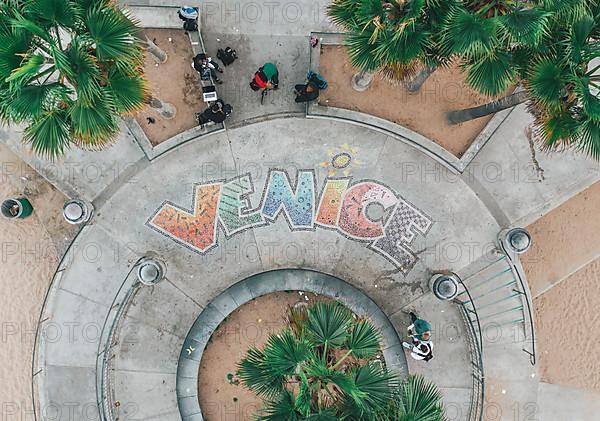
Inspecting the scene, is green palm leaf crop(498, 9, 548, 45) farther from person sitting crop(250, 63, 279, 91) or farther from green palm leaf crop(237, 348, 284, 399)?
green palm leaf crop(237, 348, 284, 399)

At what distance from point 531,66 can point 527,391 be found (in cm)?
974

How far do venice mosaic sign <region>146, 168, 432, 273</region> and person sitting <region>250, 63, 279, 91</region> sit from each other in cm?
240

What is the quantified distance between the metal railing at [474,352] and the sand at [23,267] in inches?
467

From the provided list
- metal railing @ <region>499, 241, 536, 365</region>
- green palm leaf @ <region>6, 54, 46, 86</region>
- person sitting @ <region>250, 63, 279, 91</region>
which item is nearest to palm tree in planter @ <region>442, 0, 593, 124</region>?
person sitting @ <region>250, 63, 279, 91</region>

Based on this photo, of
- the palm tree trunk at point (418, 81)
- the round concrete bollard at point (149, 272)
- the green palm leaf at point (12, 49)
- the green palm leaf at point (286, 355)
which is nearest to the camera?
the green palm leaf at point (12, 49)

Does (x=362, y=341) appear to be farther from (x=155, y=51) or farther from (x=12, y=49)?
(x=155, y=51)

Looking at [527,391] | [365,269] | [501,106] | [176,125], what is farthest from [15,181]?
[527,391]

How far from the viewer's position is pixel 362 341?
36.4 feet

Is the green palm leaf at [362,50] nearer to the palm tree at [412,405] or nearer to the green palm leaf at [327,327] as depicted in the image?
the green palm leaf at [327,327]

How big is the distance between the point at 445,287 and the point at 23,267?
1229 centimetres

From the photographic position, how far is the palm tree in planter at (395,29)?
10.7m

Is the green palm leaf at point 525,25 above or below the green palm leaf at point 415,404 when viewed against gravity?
above

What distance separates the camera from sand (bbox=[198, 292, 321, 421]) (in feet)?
51.0

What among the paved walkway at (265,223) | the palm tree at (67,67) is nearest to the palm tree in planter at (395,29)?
the paved walkway at (265,223)
